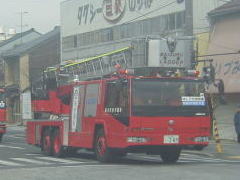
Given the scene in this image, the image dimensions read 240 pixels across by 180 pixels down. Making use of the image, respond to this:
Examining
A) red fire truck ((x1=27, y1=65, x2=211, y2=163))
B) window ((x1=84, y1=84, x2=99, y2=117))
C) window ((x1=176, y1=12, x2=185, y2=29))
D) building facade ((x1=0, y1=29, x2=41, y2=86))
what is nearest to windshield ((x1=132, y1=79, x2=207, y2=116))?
red fire truck ((x1=27, y1=65, x2=211, y2=163))

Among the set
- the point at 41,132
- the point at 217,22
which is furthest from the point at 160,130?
the point at 217,22

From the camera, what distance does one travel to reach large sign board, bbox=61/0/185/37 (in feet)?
162

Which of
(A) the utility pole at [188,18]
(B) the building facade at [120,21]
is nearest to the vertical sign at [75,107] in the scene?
(B) the building facade at [120,21]

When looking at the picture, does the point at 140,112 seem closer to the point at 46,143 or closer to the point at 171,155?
the point at 171,155

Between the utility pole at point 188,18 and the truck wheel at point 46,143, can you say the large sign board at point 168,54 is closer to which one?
the truck wheel at point 46,143

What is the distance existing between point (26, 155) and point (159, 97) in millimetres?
6671

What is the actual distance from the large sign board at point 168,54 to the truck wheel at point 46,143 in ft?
17.7

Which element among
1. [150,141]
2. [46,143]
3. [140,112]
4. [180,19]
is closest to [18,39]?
[180,19]

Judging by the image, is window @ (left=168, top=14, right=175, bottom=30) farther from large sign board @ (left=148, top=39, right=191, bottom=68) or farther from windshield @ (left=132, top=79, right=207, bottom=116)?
windshield @ (left=132, top=79, right=207, bottom=116)

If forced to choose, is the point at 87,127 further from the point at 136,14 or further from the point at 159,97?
Result: the point at 136,14

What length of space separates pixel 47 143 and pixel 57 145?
31.8 inches

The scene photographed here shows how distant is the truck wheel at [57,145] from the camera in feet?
68.4

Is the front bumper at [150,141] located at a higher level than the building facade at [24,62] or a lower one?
lower

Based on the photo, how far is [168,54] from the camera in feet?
60.1
